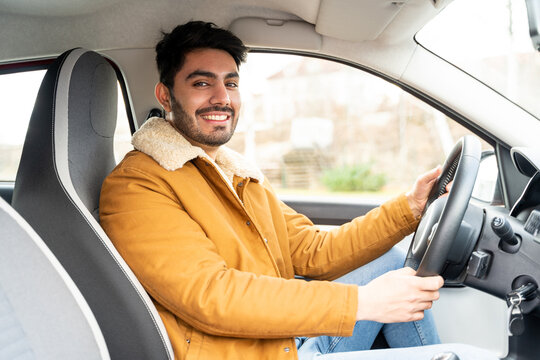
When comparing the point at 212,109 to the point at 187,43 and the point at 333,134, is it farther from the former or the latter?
the point at 333,134

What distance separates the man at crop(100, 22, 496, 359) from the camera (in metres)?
1.16

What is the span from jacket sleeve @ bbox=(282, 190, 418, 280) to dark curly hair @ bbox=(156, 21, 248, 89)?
64 cm

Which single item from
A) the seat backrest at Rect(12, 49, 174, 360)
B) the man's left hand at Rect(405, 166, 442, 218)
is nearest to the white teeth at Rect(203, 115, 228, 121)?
the seat backrest at Rect(12, 49, 174, 360)

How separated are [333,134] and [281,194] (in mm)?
7147

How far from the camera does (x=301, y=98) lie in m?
10.2

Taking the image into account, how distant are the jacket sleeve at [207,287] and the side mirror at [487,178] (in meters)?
0.96

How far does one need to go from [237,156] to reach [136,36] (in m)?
0.62

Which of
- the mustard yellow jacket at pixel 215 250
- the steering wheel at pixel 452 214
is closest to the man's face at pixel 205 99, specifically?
the mustard yellow jacket at pixel 215 250

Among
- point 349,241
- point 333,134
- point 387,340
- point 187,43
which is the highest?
point 187,43

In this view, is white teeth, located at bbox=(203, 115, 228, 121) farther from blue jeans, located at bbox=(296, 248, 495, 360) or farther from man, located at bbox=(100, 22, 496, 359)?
blue jeans, located at bbox=(296, 248, 495, 360)

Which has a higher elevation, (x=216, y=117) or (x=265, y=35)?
(x=265, y=35)

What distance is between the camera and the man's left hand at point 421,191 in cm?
157

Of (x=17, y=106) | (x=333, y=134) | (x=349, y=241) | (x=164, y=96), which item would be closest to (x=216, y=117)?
(x=164, y=96)

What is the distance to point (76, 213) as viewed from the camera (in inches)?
47.9
